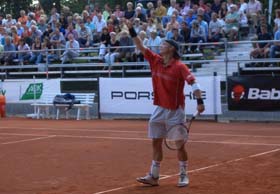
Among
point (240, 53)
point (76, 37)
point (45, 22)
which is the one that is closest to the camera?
point (240, 53)

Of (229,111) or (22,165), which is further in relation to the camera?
(229,111)

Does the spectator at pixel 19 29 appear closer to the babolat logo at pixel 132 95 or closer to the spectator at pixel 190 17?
the babolat logo at pixel 132 95

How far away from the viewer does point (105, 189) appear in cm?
925

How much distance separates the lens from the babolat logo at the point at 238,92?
70.1 feet

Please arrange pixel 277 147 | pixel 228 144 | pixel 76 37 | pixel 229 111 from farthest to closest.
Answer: pixel 76 37
pixel 229 111
pixel 228 144
pixel 277 147

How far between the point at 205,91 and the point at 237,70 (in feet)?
5.25

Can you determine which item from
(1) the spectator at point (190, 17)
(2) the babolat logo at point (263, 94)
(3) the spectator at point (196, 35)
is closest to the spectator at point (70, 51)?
(1) the spectator at point (190, 17)

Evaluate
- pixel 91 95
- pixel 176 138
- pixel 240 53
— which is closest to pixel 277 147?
pixel 176 138

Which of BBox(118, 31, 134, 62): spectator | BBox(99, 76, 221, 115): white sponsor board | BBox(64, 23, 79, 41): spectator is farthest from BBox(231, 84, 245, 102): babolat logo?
BBox(64, 23, 79, 41): spectator

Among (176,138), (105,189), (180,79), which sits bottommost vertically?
(105,189)

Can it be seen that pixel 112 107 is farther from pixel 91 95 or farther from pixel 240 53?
pixel 240 53

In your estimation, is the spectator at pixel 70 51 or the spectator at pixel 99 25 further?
the spectator at pixel 99 25

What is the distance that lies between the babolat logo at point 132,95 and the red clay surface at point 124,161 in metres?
3.54

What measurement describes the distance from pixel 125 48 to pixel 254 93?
20.4 feet
